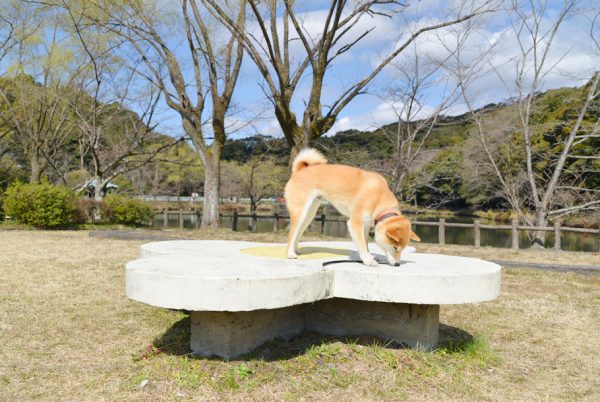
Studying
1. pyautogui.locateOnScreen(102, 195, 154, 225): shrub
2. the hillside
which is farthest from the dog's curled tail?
pyautogui.locateOnScreen(102, 195, 154, 225): shrub

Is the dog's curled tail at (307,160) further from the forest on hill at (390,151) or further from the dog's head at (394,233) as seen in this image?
the forest on hill at (390,151)

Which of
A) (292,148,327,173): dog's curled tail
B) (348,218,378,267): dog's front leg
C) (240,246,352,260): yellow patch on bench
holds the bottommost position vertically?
(240,246,352,260): yellow patch on bench

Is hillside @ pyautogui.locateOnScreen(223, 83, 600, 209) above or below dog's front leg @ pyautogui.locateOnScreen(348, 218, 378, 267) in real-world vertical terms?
above

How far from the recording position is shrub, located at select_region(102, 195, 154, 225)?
816 inches

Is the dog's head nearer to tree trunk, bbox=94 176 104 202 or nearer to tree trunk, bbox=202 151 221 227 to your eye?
tree trunk, bbox=202 151 221 227

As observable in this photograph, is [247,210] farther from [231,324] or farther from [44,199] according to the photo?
[231,324]

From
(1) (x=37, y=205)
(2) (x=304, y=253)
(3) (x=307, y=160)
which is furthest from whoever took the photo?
(1) (x=37, y=205)

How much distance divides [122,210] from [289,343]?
1820 centimetres

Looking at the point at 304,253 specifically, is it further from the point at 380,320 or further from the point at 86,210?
the point at 86,210

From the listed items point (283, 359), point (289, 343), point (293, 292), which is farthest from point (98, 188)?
point (293, 292)

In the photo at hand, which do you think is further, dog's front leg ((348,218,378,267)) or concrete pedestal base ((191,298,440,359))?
dog's front leg ((348,218,378,267))

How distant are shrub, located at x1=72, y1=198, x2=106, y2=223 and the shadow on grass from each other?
53.1 feet

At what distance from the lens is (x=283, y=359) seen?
388cm

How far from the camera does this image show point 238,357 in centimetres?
378
